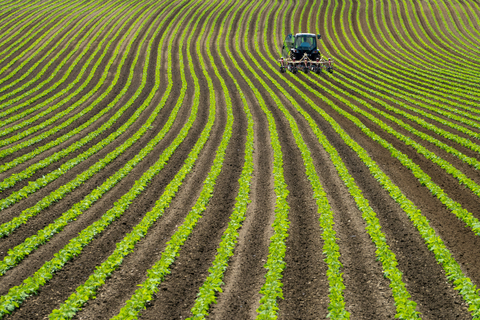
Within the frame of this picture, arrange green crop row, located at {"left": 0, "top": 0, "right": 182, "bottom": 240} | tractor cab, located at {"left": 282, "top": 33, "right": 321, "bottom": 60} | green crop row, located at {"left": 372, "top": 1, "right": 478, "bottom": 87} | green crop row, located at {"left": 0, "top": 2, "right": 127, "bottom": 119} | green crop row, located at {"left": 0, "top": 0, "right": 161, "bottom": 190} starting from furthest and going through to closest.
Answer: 1. tractor cab, located at {"left": 282, "top": 33, "right": 321, "bottom": 60}
2. green crop row, located at {"left": 372, "top": 1, "right": 478, "bottom": 87}
3. green crop row, located at {"left": 0, "top": 2, "right": 127, "bottom": 119}
4. green crop row, located at {"left": 0, "top": 0, "right": 161, "bottom": 190}
5. green crop row, located at {"left": 0, "top": 0, "right": 182, "bottom": 240}

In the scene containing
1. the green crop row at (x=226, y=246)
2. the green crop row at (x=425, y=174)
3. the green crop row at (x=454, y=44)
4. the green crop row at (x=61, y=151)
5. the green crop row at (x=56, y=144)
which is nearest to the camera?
the green crop row at (x=226, y=246)

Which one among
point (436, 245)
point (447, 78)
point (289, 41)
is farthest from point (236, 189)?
point (447, 78)

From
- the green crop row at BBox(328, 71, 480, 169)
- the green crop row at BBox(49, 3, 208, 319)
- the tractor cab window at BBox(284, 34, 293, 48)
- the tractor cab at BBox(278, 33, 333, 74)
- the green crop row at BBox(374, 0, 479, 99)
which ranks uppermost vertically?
the tractor cab window at BBox(284, 34, 293, 48)

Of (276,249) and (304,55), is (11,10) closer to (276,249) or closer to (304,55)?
(304,55)

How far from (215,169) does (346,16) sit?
51986mm

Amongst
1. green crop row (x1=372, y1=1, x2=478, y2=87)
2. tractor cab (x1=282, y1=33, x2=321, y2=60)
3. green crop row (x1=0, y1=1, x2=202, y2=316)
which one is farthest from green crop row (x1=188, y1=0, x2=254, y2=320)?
green crop row (x1=372, y1=1, x2=478, y2=87)

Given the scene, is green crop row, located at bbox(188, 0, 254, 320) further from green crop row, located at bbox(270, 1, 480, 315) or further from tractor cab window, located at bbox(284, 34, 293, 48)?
tractor cab window, located at bbox(284, 34, 293, 48)

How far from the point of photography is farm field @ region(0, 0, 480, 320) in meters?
8.98

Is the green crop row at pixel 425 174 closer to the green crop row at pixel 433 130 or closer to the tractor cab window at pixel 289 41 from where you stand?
the green crop row at pixel 433 130

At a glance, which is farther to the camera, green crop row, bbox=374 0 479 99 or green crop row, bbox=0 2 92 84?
green crop row, bbox=0 2 92 84

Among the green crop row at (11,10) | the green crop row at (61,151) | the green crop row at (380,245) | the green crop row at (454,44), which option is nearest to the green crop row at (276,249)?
the green crop row at (380,245)

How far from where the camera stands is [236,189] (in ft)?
50.7

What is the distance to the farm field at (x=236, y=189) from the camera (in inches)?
354

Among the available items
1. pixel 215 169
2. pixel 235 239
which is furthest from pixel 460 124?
pixel 235 239
